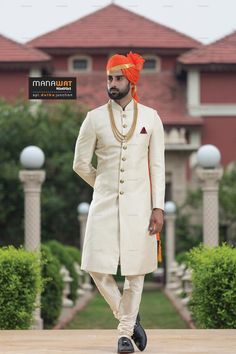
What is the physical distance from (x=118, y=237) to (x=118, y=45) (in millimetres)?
26936

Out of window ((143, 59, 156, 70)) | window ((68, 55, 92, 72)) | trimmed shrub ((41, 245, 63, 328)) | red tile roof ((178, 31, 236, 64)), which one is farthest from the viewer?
window ((143, 59, 156, 70))

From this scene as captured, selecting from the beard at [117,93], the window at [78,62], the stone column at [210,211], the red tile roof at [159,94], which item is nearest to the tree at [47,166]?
the red tile roof at [159,94]

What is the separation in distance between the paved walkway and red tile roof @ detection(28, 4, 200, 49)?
25759mm

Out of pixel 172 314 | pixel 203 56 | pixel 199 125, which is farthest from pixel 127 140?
pixel 199 125

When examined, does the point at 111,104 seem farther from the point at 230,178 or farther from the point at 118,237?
the point at 230,178

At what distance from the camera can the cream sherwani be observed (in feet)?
22.4

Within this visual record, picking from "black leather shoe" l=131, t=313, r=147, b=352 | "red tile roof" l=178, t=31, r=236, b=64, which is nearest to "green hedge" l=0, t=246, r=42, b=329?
"black leather shoe" l=131, t=313, r=147, b=352

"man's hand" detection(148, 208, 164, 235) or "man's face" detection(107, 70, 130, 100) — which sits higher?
"man's face" detection(107, 70, 130, 100)

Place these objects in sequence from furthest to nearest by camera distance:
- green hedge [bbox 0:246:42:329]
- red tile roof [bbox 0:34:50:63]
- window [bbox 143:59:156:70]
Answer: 1. window [bbox 143:59:156:70]
2. red tile roof [bbox 0:34:50:63]
3. green hedge [bbox 0:246:42:329]

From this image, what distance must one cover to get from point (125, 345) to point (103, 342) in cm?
54

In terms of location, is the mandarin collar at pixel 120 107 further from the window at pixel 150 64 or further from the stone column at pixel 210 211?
the window at pixel 150 64

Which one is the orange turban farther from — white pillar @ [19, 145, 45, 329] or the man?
white pillar @ [19, 145, 45, 329]

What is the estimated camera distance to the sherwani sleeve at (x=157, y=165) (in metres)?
6.85

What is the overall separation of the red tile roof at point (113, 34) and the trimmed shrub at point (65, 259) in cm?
1469
